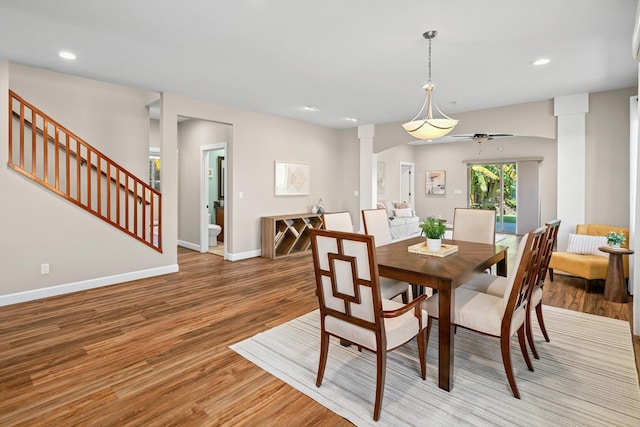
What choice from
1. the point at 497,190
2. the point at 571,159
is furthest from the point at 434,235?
the point at 497,190

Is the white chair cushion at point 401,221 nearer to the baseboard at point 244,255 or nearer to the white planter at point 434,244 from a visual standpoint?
the baseboard at point 244,255

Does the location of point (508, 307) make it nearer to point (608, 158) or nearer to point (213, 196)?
point (608, 158)

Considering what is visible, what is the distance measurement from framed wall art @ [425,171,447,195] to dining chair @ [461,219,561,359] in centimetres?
798

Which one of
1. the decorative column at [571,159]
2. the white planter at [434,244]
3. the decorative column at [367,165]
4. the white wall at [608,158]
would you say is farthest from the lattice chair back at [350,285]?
the decorative column at [367,165]

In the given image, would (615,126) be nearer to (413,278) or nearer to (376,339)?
(413,278)

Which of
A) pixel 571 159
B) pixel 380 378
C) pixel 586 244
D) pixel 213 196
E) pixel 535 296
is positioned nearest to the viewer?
pixel 380 378

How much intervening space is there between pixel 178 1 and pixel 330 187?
519 centimetres

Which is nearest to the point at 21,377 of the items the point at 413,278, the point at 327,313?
the point at 327,313

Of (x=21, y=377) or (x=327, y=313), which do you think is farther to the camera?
(x=21, y=377)

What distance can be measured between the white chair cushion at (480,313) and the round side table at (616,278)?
2.31 meters

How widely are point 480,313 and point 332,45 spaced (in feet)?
8.52

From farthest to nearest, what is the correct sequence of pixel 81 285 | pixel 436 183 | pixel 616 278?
pixel 436 183
pixel 81 285
pixel 616 278

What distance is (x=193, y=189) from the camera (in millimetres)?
6445

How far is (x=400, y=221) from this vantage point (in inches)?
323
